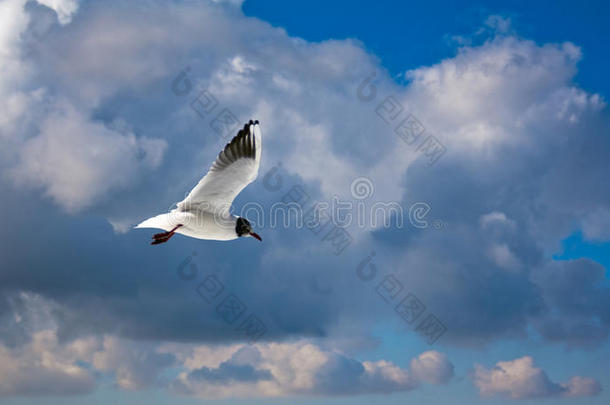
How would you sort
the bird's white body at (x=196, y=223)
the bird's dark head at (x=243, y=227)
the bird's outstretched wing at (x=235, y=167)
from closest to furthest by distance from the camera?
the bird's outstretched wing at (x=235, y=167), the bird's white body at (x=196, y=223), the bird's dark head at (x=243, y=227)

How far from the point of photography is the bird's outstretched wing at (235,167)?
17.8 metres

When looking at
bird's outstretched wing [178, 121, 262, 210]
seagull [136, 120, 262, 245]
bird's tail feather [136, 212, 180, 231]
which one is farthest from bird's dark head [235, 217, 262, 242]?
bird's tail feather [136, 212, 180, 231]

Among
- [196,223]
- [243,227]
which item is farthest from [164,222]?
[243,227]

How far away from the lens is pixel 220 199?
1845 cm

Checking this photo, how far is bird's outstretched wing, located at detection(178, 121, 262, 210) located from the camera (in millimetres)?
17833

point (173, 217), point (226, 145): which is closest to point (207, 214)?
point (173, 217)

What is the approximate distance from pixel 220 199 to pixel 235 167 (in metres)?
1.03

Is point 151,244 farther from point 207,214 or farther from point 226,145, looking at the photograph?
point 226,145

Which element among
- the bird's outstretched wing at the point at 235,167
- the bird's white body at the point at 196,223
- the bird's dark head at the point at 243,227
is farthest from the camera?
the bird's dark head at the point at 243,227

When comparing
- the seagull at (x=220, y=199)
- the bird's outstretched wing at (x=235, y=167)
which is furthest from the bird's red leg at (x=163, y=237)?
the bird's outstretched wing at (x=235, y=167)

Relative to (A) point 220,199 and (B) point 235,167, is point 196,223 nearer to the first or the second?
(A) point 220,199

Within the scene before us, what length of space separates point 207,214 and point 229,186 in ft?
3.51

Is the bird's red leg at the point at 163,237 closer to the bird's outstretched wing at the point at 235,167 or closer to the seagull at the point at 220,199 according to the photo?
the seagull at the point at 220,199

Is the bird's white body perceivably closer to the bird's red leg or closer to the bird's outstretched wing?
the bird's red leg
